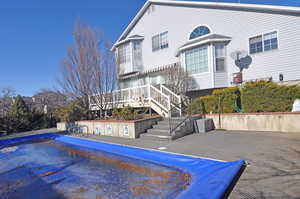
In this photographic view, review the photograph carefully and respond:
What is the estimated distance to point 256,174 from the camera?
11.9ft

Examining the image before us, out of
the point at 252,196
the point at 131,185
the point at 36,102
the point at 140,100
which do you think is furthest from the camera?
the point at 36,102

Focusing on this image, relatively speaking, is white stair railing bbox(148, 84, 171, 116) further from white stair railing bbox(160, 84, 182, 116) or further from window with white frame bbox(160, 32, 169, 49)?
window with white frame bbox(160, 32, 169, 49)

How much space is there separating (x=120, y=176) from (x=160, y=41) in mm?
13774

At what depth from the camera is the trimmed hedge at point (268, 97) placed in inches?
299

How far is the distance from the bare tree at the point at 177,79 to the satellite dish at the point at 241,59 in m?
3.52

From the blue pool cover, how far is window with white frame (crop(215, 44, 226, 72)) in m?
8.92

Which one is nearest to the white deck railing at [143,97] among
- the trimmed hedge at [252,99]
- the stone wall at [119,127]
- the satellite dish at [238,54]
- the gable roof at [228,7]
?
the stone wall at [119,127]

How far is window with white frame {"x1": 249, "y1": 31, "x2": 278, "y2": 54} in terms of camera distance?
1023 centimetres

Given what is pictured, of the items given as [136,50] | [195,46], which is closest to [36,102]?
[136,50]

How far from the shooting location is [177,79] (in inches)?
482

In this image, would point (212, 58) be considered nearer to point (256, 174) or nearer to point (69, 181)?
point (256, 174)

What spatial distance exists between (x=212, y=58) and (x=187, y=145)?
777 cm

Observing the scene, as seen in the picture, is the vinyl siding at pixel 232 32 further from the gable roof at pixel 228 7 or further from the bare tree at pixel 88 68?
the bare tree at pixel 88 68

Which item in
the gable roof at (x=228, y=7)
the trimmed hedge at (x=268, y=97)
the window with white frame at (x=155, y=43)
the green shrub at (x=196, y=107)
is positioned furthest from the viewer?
the window with white frame at (x=155, y=43)
